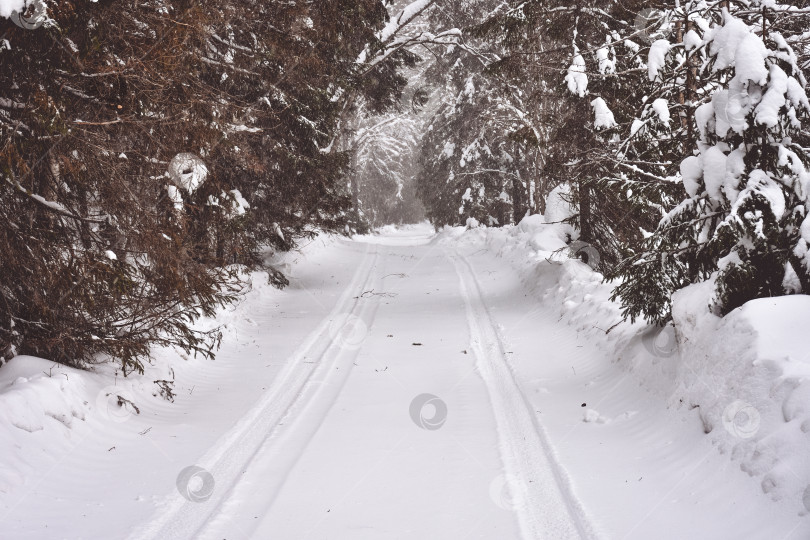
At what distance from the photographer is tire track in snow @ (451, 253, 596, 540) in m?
4.09

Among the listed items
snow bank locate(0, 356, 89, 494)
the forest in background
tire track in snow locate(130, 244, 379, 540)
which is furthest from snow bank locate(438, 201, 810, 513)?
snow bank locate(0, 356, 89, 494)

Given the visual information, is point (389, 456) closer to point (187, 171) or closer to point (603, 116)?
point (187, 171)

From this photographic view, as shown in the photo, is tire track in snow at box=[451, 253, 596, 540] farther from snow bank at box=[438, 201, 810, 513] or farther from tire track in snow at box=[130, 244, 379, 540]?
tire track in snow at box=[130, 244, 379, 540]

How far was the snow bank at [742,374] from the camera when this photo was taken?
3898mm

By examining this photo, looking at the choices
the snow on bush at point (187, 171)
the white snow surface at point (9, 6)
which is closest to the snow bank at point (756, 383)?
the snow on bush at point (187, 171)

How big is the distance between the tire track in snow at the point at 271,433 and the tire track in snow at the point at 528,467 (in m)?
2.00

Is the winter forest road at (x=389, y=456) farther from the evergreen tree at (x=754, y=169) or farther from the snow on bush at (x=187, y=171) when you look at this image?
the snow on bush at (x=187, y=171)

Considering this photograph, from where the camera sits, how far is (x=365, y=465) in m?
5.10

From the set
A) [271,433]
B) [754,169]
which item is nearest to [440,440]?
[271,433]

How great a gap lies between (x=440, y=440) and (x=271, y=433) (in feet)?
5.86

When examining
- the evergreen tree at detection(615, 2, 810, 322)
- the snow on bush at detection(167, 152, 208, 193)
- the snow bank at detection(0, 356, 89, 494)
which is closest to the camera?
the snow bank at detection(0, 356, 89, 494)

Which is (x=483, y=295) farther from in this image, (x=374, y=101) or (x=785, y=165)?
(x=785, y=165)

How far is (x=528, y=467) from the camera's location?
4996 mm

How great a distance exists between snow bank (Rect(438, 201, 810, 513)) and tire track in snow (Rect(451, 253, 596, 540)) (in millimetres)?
1337
